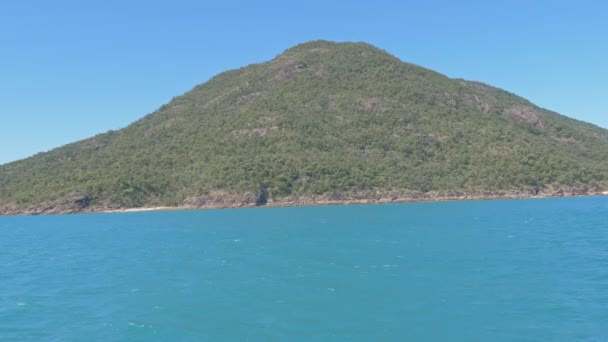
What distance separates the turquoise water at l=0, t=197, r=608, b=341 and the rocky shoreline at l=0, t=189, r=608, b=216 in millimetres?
105946

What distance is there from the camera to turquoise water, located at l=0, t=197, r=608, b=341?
3161 centimetres

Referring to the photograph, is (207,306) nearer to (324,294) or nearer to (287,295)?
(287,295)

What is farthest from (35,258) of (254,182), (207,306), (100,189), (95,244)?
(100,189)

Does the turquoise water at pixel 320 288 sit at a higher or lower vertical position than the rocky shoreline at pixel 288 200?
lower

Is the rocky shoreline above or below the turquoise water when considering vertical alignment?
above

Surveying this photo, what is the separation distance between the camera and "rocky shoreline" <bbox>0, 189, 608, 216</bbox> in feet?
604

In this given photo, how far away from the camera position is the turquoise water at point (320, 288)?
104ft

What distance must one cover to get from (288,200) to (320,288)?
472ft

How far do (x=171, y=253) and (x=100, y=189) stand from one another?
469ft

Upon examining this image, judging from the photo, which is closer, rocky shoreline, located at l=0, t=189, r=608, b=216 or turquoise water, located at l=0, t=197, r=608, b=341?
turquoise water, located at l=0, t=197, r=608, b=341

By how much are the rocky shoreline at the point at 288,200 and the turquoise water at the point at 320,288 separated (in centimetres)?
10595

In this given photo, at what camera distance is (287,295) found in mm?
40125

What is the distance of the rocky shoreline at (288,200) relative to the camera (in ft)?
604

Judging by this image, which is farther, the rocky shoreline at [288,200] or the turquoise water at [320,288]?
the rocky shoreline at [288,200]
